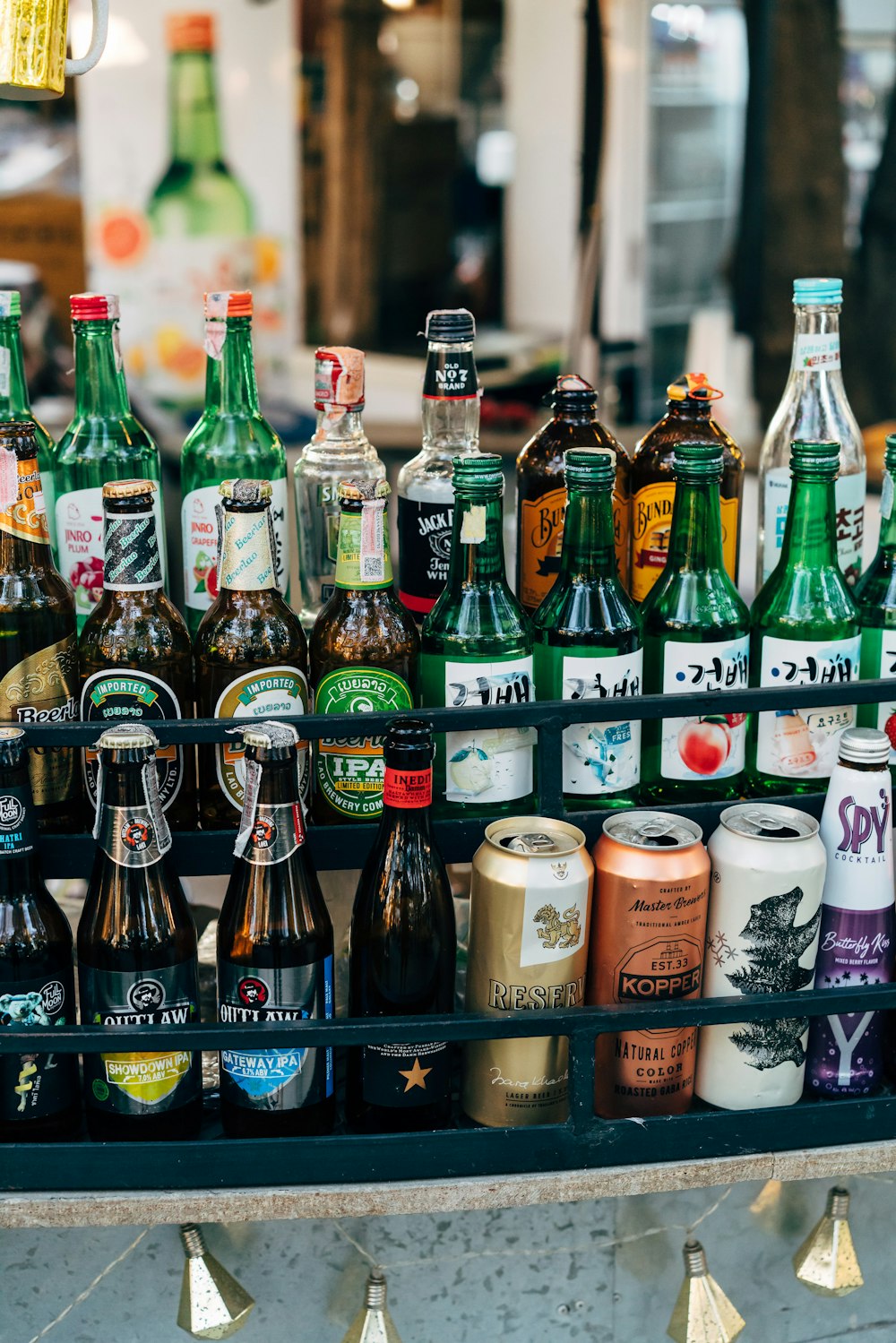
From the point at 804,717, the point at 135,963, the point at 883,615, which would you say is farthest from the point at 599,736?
the point at 135,963

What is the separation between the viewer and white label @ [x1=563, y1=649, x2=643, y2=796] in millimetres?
1082

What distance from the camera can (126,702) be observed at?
1.07 metres

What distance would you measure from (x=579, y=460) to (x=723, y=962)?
0.41m

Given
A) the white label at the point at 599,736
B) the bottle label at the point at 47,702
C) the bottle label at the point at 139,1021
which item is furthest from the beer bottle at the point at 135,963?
the white label at the point at 599,736

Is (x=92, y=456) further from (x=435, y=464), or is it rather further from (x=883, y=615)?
(x=883, y=615)

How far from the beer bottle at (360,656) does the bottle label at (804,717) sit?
0.30 metres

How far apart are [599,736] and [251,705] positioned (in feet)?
0.92

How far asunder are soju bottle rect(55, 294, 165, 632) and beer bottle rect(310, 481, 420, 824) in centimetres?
21

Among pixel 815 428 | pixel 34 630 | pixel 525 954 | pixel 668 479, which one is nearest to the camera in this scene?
pixel 525 954

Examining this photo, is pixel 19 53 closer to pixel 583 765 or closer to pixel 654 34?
pixel 583 765

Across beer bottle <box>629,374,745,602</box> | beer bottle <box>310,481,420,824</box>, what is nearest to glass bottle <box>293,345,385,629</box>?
beer bottle <box>310,481,420,824</box>

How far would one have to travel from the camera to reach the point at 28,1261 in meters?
1.16

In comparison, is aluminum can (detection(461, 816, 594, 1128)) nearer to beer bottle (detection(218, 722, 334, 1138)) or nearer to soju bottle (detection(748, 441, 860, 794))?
beer bottle (detection(218, 722, 334, 1138))

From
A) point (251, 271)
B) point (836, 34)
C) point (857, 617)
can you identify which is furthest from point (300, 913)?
point (251, 271)
